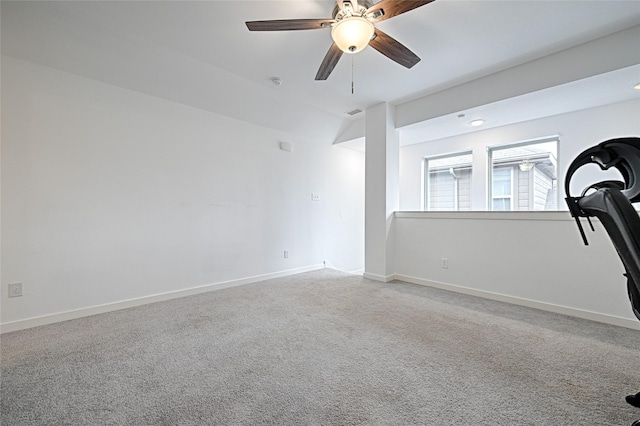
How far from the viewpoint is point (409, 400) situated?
1.41m

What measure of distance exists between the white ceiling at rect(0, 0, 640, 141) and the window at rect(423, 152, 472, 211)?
1.95 m

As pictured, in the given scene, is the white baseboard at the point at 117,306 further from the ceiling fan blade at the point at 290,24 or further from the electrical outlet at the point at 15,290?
the ceiling fan blade at the point at 290,24

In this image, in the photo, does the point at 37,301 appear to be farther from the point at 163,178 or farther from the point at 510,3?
the point at 510,3

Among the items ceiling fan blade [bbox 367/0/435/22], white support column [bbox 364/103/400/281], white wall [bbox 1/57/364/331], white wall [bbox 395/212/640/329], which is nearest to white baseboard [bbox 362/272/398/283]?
white support column [bbox 364/103/400/281]

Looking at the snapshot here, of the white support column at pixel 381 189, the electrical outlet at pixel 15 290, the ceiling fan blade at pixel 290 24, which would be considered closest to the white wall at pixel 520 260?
the white support column at pixel 381 189

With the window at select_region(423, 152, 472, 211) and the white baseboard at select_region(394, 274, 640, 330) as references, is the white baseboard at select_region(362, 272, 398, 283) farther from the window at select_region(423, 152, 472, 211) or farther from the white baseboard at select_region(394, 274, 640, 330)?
the window at select_region(423, 152, 472, 211)

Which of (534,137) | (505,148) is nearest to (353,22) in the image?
(534,137)

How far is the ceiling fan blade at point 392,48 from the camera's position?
1.92 meters

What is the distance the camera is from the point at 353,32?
1.75 m

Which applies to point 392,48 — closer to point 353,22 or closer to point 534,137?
point 353,22

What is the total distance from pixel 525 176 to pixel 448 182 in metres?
1.18

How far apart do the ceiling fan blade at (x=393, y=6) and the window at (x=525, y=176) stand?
3.56 metres

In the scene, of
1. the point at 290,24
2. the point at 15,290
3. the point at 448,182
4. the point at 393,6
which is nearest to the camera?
the point at 393,6

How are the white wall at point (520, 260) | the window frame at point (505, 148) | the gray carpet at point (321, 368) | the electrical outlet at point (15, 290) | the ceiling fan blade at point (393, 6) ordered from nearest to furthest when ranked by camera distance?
the gray carpet at point (321, 368) → the ceiling fan blade at point (393, 6) → the electrical outlet at point (15, 290) → the white wall at point (520, 260) → the window frame at point (505, 148)
